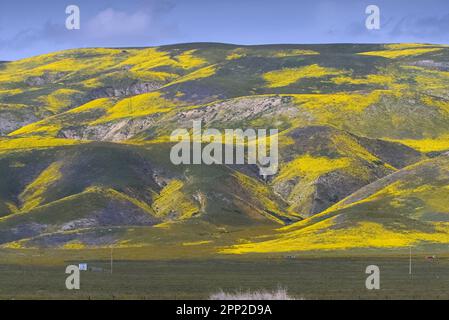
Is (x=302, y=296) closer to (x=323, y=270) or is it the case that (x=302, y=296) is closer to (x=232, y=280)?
(x=232, y=280)

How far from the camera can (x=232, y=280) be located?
126188mm

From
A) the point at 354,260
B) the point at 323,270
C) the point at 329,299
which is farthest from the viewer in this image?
the point at 354,260

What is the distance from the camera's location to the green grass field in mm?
103562

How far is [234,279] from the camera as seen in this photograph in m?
128

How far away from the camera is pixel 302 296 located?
98.1 meters

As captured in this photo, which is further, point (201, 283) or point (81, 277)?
point (81, 277)

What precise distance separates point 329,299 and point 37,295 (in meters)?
31.9

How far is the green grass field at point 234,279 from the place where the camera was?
340 feet

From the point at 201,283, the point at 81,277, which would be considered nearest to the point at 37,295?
the point at 201,283
